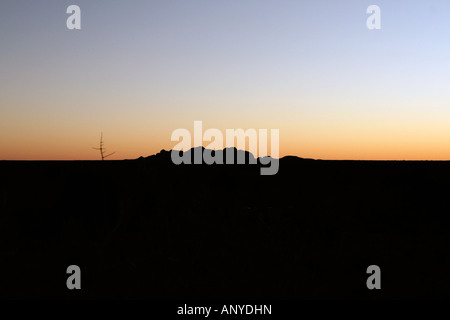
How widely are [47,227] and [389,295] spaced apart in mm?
5371

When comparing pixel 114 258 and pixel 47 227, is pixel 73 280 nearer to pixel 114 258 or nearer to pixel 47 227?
pixel 114 258

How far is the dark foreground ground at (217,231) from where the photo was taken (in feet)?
21.5

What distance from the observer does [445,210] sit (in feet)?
27.5

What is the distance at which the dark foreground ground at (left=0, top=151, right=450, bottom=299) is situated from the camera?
6.54 metres

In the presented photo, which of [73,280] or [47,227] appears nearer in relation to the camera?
[73,280]

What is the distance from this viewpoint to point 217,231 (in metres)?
7.24

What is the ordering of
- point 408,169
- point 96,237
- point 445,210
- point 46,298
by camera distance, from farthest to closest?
point 408,169 < point 445,210 < point 96,237 < point 46,298
